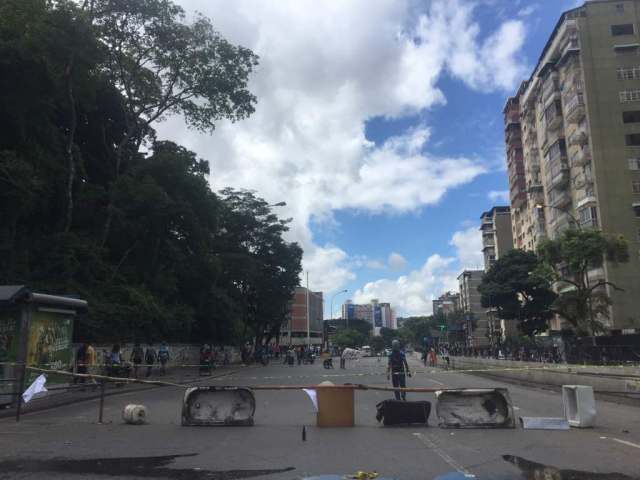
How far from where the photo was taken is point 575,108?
185 feet

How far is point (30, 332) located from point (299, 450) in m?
10.3

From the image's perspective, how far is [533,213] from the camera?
7544cm

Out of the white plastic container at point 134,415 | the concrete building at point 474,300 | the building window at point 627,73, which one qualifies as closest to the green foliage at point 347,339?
the concrete building at point 474,300

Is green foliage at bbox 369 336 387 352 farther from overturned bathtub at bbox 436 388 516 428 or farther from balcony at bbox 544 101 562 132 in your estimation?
overturned bathtub at bbox 436 388 516 428

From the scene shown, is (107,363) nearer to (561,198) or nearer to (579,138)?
→ (579,138)

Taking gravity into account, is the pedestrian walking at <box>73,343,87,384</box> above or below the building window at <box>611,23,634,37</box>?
below

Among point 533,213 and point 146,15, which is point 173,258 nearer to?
point 146,15

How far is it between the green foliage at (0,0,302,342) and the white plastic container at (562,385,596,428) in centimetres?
2162

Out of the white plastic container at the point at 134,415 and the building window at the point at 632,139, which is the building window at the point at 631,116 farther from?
the white plastic container at the point at 134,415

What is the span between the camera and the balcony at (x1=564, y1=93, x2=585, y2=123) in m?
56.0

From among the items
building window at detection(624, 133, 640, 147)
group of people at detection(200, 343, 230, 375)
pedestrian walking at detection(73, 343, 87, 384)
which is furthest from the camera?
building window at detection(624, 133, 640, 147)

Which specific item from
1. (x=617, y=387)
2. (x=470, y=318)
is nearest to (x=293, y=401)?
(x=617, y=387)

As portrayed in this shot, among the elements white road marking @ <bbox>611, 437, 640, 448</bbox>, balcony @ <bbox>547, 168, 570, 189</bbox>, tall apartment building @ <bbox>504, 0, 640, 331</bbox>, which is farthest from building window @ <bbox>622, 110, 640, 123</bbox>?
white road marking @ <bbox>611, 437, 640, 448</bbox>

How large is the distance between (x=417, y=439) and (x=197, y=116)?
29459 mm
